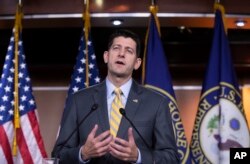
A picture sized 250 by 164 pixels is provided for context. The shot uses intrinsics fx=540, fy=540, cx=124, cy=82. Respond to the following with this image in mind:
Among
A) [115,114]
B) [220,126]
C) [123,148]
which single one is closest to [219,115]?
[220,126]

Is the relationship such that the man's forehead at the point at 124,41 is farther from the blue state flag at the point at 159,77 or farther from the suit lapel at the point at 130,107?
the blue state flag at the point at 159,77

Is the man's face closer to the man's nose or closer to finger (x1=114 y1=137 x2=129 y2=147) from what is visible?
the man's nose

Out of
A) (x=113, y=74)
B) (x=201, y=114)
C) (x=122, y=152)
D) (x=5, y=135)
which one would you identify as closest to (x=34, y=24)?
(x=5, y=135)

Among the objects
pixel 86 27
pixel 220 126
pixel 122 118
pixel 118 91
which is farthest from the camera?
pixel 86 27

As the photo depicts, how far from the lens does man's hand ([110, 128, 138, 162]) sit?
7.02 ft

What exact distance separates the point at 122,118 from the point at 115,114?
1.7 inches

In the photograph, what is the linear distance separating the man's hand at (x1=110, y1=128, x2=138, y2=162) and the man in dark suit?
13 millimetres

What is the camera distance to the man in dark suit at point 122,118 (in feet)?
7.60

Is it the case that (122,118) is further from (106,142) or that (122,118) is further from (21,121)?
(21,121)

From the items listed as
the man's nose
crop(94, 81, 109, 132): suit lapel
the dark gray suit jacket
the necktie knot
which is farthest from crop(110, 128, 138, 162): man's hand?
the man's nose

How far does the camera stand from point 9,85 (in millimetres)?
4094

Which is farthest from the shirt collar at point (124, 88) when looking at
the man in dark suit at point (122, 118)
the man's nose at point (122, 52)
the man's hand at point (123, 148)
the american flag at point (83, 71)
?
the american flag at point (83, 71)

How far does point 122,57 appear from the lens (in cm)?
251

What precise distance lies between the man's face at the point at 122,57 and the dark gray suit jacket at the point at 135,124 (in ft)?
0.30
